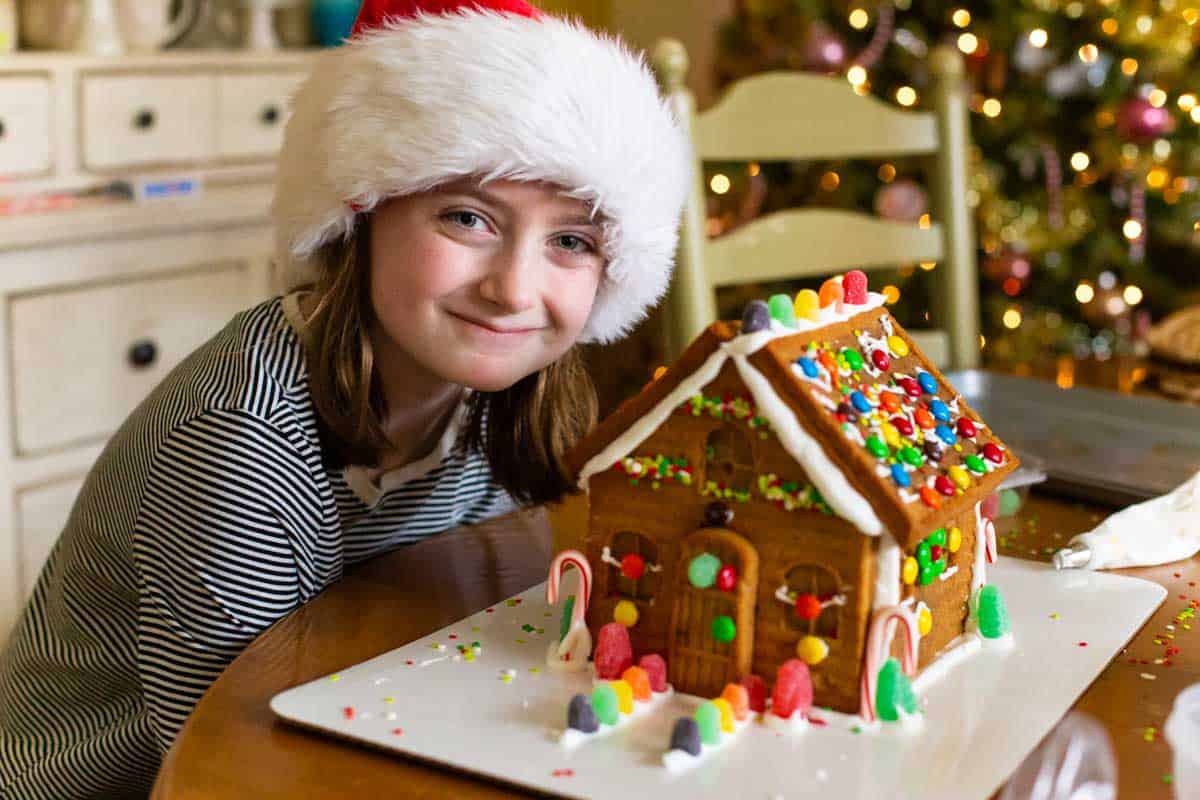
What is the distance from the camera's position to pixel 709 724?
755 millimetres

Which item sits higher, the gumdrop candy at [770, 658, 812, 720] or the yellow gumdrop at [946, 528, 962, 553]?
the yellow gumdrop at [946, 528, 962, 553]

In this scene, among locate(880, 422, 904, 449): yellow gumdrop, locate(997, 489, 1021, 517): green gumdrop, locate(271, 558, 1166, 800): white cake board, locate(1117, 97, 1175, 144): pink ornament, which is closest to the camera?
locate(271, 558, 1166, 800): white cake board

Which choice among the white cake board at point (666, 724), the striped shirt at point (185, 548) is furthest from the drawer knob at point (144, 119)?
the white cake board at point (666, 724)

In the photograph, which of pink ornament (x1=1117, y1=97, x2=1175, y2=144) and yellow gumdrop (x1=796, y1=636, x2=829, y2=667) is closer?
yellow gumdrop (x1=796, y1=636, x2=829, y2=667)

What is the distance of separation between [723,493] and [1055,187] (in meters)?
2.40

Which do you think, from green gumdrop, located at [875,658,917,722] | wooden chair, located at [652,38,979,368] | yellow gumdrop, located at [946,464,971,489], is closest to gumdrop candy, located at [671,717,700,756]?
green gumdrop, located at [875,658,917,722]

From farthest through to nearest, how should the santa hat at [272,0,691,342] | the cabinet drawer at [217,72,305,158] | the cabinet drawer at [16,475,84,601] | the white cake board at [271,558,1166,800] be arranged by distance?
the cabinet drawer at [217,72,305,158], the cabinet drawer at [16,475,84,601], the santa hat at [272,0,691,342], the white cake board at [271,558,1166,800]

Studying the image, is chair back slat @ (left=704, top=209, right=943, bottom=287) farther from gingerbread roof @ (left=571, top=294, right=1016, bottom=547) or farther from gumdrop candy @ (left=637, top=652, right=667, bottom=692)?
gumdrop candy @ (left=637, top=652, right=667, bottom=692)

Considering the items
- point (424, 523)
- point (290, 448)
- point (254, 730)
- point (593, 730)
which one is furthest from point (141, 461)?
point (593, 730)

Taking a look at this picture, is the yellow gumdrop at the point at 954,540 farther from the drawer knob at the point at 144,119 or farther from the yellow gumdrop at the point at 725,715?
the drawer knob at the point at 144,119

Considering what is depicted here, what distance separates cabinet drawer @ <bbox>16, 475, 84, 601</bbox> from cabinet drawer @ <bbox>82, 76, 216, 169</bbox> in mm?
528

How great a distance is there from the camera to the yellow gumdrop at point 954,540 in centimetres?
87

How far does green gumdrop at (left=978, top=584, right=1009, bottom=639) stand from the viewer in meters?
0.90

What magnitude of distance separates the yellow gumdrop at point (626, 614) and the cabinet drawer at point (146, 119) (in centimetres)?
169
